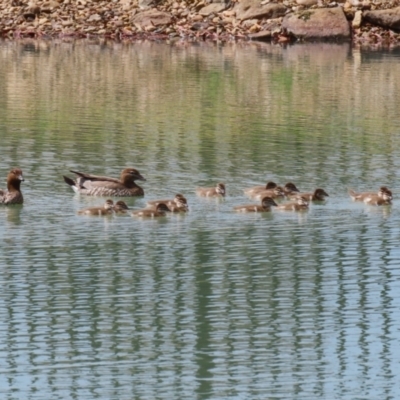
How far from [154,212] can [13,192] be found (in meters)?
2.36

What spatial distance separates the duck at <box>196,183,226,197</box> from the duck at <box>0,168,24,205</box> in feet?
9.46

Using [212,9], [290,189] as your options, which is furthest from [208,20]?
[290,189]

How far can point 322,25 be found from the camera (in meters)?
62.3

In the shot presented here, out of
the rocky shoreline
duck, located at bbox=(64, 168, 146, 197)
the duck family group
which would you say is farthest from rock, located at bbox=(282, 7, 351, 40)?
duck, located at bbox=(64, 168, 146, 197)

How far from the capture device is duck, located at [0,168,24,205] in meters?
24.4

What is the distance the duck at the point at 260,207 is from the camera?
24.0 m

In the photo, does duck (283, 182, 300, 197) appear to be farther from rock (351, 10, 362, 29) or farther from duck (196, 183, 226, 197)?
rock (351, 10, 362, 29)

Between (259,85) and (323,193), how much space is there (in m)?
20.0

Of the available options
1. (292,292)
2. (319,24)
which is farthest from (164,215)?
(319,24)

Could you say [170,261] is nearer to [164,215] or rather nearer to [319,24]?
[164,215]

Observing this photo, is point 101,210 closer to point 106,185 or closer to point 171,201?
point 171,201

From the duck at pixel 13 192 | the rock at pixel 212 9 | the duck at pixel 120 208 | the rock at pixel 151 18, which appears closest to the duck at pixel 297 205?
the duck at pixel 120 208

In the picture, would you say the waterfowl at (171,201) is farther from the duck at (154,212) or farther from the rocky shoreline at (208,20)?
the rocky shoreline at (208,20)

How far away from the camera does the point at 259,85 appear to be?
147 feet
